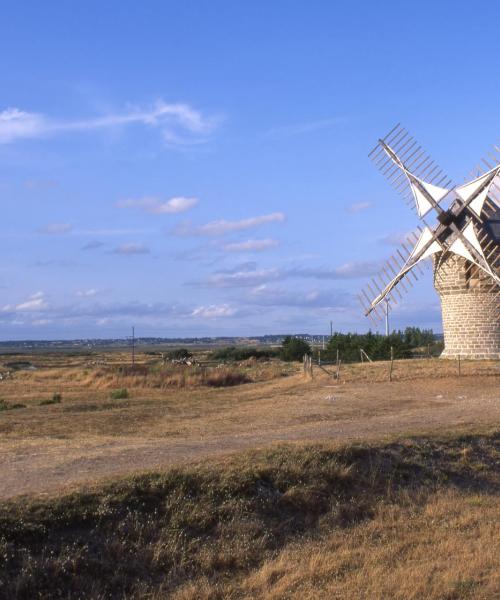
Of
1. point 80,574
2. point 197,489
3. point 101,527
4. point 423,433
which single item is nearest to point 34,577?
point 80,574

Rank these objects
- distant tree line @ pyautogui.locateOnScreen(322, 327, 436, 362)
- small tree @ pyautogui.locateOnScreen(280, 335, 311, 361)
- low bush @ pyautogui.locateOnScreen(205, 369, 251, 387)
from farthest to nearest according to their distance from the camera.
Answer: small tree @ pyautogui.locateOnScreen(280, 335, 311, 361), distant tree line @ pyautogui.locateOnScreen(322, 327, 436, 362), low bush @ pyautogui.locateOnScreen(205, 369, 251, 387)

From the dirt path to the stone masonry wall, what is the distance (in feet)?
15.1

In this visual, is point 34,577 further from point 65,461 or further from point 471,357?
point 471,357

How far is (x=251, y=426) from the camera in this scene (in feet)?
57.9

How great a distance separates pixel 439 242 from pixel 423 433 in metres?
18.8

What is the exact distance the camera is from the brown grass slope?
7.94 m

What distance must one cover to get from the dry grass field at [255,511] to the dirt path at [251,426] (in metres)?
0.07

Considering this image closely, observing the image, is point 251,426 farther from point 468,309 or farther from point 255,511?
point 468,309

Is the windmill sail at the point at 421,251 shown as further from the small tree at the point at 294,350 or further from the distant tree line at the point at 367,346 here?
the small tree at the point at 294,350

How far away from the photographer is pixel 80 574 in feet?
26.0

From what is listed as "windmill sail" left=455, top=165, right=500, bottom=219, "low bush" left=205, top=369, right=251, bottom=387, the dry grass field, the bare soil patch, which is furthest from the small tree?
the dry grass field

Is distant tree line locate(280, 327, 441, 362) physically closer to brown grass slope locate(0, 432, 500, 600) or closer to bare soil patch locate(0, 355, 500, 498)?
Answer: bare soil patch locate(0, 355, 500, 498)

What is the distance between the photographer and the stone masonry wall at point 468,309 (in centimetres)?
3103

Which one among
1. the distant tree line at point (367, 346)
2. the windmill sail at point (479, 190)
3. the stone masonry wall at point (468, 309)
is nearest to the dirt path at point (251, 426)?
the stone masonry wall at point (468, 309)
